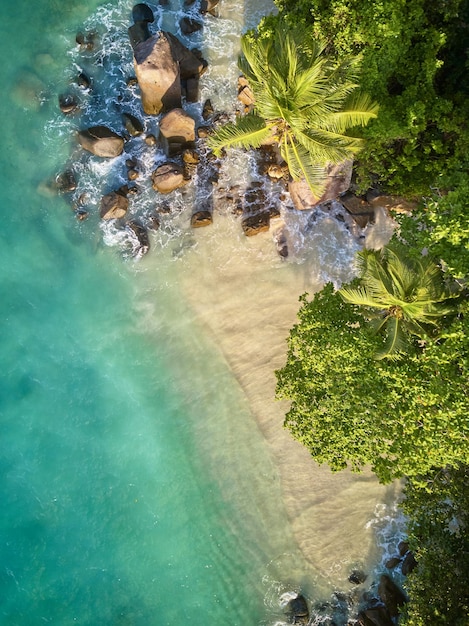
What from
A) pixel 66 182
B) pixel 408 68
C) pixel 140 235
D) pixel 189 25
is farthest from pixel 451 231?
pixel 66 182

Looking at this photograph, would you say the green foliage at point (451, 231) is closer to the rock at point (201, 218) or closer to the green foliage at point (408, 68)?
the green foliage at point (408, 68)

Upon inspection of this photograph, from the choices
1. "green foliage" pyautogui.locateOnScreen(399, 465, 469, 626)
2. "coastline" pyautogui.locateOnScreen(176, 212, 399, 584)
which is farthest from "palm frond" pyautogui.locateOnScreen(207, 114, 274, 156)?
"green foliage" pyautogui.locateOnScreen(399, 465, 469, 626)

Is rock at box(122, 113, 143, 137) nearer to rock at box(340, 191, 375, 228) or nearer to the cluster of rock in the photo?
rock at box(340, 191, 375, 228)

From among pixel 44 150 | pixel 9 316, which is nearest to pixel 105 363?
pixel 9 316

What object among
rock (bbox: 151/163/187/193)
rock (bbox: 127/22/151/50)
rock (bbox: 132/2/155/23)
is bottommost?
rock (bbox: 151/163/187/193)

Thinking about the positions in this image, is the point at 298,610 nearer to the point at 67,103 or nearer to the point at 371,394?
the point at 371,394

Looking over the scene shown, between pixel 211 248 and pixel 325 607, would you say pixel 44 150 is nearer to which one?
pixel 211 248

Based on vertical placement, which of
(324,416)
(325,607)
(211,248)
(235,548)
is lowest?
(325,607)
